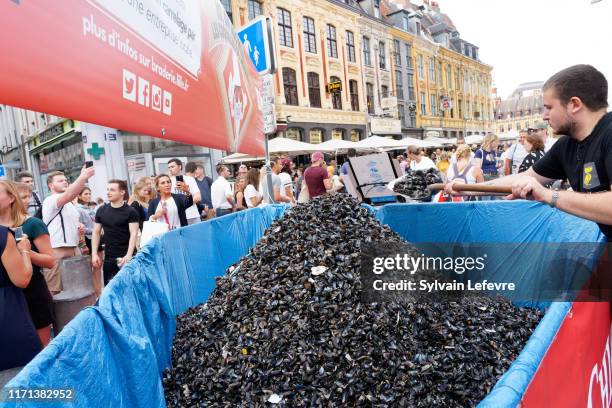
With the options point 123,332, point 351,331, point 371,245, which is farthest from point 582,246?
point 123,332

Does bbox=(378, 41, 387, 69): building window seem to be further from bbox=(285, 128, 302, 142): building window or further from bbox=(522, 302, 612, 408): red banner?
bbox=(522, 302, 612, 408): red banner

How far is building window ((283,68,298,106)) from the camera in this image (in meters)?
22.0

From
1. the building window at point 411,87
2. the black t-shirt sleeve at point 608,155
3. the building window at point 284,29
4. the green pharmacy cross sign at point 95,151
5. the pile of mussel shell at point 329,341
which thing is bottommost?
the pile of mussel shell at point 329,341

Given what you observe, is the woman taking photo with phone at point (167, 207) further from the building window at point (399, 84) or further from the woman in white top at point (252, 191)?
the building window at point (399, 84)

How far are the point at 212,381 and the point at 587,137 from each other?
256 cm

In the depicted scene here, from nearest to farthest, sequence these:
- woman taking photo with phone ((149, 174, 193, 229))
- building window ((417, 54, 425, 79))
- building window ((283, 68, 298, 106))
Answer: woman taking photo with phone ((149, 174, 193, 229)) → building window ((283, 68, 298, 106)) → building window ((417, 54, 425, 79))

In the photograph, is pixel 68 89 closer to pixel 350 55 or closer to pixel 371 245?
pixel 371 245

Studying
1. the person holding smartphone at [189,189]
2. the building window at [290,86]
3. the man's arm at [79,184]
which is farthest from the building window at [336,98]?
the man's arm at [79,184]

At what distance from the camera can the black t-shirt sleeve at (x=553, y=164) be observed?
237cm

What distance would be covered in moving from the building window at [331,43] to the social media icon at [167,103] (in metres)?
24.4

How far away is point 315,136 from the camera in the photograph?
2391 centimetres

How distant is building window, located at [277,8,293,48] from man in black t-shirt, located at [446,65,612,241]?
69.8 feet

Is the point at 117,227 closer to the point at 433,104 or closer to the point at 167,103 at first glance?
the point at 167,103

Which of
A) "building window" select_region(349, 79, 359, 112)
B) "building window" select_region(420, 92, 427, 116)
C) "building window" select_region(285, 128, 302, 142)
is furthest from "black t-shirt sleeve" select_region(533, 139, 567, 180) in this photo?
"building window" select_region(420, 92, 427, 116)
